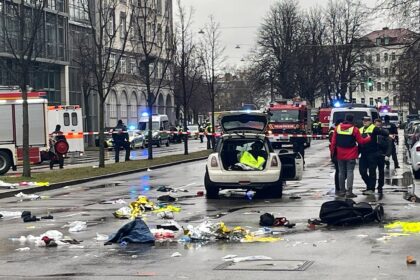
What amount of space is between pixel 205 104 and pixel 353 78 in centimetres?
2608

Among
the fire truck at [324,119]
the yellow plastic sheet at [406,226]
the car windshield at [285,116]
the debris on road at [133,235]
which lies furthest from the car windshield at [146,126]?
the debris on road at [133,235]

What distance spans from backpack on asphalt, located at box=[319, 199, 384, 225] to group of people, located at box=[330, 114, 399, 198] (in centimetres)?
439

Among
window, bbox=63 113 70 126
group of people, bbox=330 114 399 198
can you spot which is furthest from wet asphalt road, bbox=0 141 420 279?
window, bbox=63 113 70 126

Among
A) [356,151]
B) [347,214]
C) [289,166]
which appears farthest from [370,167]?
[347,214]

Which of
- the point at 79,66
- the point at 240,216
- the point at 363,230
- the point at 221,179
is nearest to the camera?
the point at 363,230

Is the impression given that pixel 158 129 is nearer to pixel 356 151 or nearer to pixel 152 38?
pixel 152 38

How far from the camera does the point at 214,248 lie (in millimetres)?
10570

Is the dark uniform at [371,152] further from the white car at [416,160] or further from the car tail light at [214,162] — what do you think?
the white car at [416,160]

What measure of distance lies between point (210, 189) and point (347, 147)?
10.7ft

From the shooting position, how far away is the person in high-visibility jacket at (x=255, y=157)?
17406 mm

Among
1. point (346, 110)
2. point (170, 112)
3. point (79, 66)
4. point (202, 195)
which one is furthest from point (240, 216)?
point (170, 112)

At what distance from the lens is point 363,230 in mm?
11875

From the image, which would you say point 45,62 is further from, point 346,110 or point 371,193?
point 371,193

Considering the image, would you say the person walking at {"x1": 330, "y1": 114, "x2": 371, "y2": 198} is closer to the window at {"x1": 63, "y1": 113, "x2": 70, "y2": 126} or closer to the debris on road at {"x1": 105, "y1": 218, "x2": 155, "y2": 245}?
the debris on road at {"x1": 105, "y1": 218, "x2": 155, "y2": 245}
